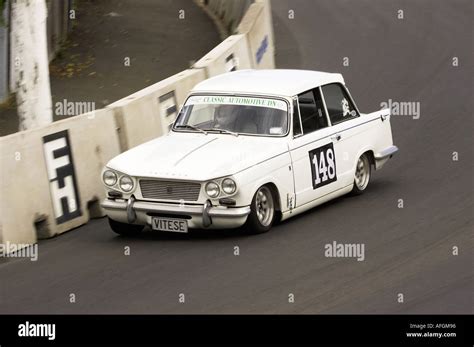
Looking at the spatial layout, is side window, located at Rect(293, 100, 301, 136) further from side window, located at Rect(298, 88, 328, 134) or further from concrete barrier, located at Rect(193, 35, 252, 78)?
concrete barrier, located at Rect(193, 35, 252, 78)

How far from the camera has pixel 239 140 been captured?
41.5 feet

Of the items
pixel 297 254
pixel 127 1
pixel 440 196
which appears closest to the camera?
pixel 297 254

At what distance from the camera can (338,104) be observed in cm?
1377

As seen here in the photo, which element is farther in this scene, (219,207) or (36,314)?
(219,207)

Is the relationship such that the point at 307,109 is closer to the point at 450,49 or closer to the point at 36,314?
the point at 36,314

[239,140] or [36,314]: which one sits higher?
[239,140]

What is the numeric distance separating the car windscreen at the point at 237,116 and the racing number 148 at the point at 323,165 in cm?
52

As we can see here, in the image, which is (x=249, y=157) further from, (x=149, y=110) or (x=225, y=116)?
(x=149, y=110)

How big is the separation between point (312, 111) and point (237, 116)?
3.06ft

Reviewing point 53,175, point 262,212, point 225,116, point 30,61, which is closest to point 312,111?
point 225,116
